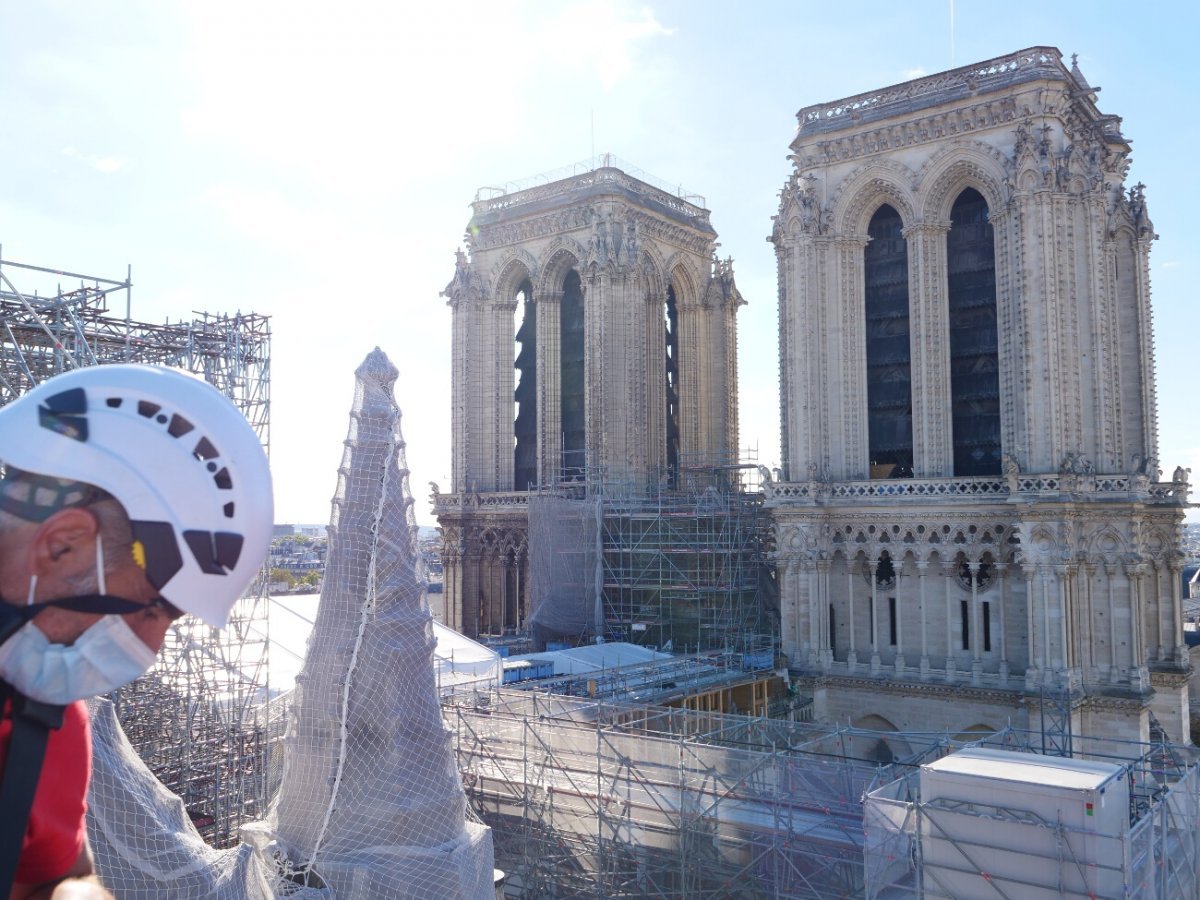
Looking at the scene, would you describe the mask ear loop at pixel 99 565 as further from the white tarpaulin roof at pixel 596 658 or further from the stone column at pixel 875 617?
the stone column at pixel 875 617

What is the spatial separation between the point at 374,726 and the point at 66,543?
10.8 m

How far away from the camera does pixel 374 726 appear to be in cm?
1317

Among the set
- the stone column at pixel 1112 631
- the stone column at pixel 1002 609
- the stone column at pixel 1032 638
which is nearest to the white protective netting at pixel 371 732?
the stone column at pixel 1032 638

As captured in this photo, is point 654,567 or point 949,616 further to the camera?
point 654,567

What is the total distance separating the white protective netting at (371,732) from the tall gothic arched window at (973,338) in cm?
2859

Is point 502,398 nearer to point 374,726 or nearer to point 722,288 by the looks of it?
point 722,288

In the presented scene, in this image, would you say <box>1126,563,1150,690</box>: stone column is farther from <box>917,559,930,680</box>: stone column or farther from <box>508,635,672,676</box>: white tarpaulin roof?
<box>508,635,672,676</box>: white tarpaulin roof

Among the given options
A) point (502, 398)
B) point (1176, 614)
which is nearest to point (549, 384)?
point (502, 398)

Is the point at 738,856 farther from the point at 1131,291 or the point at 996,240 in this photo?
the point at 1131,291

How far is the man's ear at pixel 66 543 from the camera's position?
2.91 meters

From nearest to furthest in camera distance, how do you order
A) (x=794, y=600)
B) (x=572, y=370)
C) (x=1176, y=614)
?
(x=794, y=600)
(x=1176, y=614)
(x=572, y=370)

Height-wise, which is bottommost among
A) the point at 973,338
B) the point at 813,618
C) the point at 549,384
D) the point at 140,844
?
the point at 813,618

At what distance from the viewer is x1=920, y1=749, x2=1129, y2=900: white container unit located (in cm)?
1499

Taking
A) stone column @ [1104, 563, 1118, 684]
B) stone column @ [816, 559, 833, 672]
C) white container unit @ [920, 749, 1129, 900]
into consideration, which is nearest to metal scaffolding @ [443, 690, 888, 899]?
white container unit @ [920, 749, 1129, 900]
